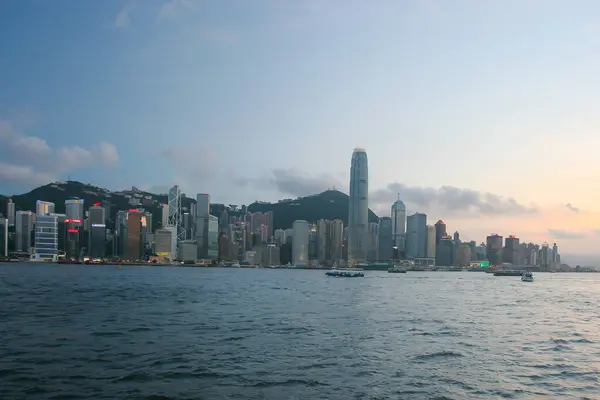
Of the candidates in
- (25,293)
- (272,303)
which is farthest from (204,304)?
(25,293)

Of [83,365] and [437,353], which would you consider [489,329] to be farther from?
[83,365]

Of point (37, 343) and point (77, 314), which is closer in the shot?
point (37, 343)

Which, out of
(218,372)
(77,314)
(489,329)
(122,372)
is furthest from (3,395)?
(489,329)

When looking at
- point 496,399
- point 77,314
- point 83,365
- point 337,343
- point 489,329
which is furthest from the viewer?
point 77,314

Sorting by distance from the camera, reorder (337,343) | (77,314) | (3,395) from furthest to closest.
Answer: (77,314)
(337,343)
(3,395)

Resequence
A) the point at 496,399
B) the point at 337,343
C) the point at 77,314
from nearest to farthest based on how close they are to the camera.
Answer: the point at 496,399 < the point at 337,343 < the point at 77,314

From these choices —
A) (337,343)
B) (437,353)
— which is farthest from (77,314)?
(437,353)

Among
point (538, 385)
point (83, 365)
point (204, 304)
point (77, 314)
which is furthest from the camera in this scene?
point (204, 304)

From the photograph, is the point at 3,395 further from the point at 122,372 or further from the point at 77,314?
the point at 77,314

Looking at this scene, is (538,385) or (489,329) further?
(489,329)
